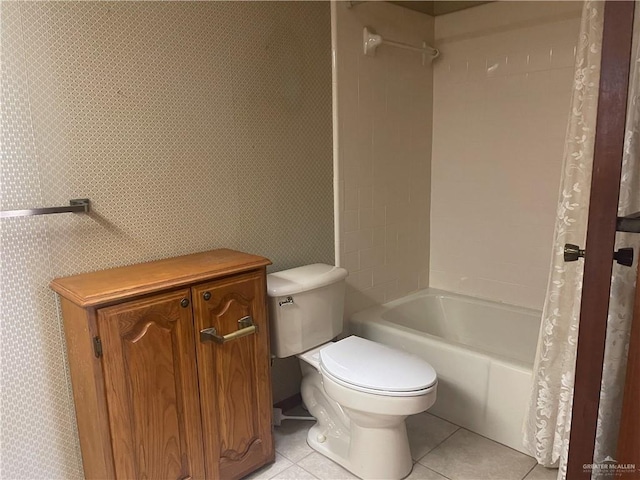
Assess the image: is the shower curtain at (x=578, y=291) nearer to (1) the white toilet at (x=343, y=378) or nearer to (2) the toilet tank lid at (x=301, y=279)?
(1) the white toilet at (x=343, y=378)

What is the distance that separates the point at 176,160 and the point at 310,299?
0.79 metres

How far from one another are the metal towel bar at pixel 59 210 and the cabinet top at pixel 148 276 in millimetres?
225

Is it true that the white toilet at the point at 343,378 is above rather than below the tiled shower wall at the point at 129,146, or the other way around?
below

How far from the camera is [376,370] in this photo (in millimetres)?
1735

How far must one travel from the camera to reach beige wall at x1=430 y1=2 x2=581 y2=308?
7.73 ft

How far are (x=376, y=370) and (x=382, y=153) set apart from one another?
4.14 feet

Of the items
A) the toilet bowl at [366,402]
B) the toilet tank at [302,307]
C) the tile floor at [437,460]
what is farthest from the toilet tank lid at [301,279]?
the tile floor at [437,460]

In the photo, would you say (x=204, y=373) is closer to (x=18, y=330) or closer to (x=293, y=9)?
(x=18, y=330)

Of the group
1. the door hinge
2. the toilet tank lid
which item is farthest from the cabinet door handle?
the door hinge

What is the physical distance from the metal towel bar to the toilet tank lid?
737mm

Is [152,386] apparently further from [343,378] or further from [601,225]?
[601,225]

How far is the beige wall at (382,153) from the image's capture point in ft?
7.68

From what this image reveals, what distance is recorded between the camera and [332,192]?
236 centimetres

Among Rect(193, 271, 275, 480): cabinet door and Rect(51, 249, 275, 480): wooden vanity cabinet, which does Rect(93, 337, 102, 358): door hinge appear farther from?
Rect(193, 271, 275, 480): cabinet door
